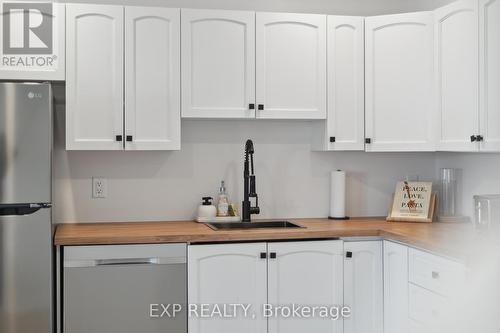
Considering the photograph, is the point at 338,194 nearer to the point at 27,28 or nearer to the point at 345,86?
the point at 345,86

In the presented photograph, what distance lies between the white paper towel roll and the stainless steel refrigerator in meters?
1.65

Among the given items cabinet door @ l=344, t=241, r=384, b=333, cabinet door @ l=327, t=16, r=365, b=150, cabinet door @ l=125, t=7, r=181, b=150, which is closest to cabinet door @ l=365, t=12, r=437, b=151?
cabinet door @ l=327, t=16, r=365, b=150

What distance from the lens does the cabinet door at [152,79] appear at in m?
2.89

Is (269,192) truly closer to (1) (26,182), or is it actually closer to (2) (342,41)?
(2) (342,41)

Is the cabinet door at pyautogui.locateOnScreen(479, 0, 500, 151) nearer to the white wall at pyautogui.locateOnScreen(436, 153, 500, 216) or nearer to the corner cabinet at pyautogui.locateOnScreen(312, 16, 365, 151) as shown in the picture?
the white wall at pyautogui.locateOnScreen(436, 153, 500, 216)

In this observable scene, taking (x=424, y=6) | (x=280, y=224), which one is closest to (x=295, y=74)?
(x=280, y=224)

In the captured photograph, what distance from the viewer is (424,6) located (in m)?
3.52

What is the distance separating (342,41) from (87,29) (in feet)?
4.65

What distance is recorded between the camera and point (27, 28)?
109 inches

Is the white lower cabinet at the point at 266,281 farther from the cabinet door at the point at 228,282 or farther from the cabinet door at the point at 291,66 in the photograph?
the cabinet door at the point at 291,66

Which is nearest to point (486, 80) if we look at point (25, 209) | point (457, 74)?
point (457, 74)

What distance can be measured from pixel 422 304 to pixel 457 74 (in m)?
1.21

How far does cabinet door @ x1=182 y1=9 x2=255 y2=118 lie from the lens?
2959 mm

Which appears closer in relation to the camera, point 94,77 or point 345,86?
point 94,77
